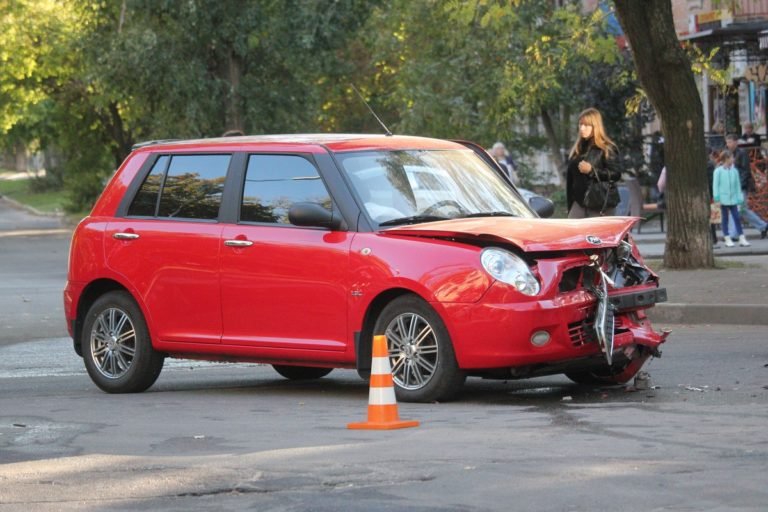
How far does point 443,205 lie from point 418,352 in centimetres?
113

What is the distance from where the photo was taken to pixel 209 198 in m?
11.5

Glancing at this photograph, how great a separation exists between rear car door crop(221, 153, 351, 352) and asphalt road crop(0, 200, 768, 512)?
0.44 meters

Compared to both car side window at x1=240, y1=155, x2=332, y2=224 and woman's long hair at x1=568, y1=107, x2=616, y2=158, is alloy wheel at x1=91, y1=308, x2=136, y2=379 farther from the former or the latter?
→ woman's long hair at x1=568, y1=107, x2=616, y2=158

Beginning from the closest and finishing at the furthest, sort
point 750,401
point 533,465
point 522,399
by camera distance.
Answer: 1. point 533,465
2. point 750,401
3. point 522,399

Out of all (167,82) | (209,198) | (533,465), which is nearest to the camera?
(533,465)

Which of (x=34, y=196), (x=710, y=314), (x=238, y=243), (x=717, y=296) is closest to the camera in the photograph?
(x=238, y=243)

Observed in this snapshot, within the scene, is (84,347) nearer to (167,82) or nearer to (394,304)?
(394,304)

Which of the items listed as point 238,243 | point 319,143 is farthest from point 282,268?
point 319,143

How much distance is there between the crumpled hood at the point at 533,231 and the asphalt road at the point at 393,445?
0.95 metres

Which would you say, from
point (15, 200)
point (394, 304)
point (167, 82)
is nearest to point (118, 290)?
point (394, 304)

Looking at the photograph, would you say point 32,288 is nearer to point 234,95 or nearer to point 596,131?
point 596,131

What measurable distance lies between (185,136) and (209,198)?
99.5 ft

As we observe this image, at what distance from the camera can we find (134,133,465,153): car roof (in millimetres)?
11055

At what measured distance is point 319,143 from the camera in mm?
11047
